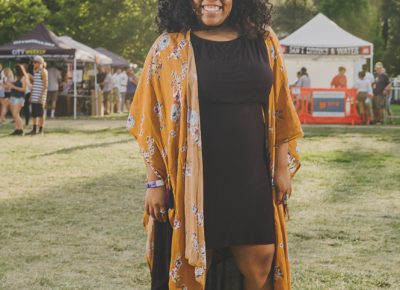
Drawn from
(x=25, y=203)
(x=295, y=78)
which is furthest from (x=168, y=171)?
(x=295, y=78)

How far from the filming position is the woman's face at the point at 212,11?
11.9ft

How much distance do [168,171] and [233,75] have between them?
1.63 feet

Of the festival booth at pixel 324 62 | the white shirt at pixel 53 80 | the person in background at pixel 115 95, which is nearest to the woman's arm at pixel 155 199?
the festival booth at pixel 324 62

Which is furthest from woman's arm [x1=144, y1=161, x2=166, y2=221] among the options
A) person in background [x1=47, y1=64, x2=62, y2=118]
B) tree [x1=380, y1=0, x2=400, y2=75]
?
tree [x1=380, y1=0, x2=400, y2=75]

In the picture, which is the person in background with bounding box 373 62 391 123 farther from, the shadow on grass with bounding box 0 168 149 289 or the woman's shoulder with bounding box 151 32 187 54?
the woman's shoulder with bounding box 151 32 187 54

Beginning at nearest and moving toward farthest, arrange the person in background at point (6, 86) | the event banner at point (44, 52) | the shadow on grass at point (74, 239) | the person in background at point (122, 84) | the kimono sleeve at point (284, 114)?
the kimono sleeve at point (284, 114), the shadow on grass at point (74, 239), the person in background at point (6, 86), the event banner at point (44, 52), the person in background at point (122, 84)

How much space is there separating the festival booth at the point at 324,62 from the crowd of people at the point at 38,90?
24.4ft

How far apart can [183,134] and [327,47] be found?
2366 cm

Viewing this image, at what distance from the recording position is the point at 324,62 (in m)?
28.6

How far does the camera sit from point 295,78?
28.9 m

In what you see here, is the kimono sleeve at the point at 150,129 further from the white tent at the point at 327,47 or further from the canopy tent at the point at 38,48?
the white tent at the point at 327,47

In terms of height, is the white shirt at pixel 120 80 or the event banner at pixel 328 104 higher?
the white shirt at pixel 120 80

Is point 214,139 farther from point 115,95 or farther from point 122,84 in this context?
point 115,95

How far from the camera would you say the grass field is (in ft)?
18.2
